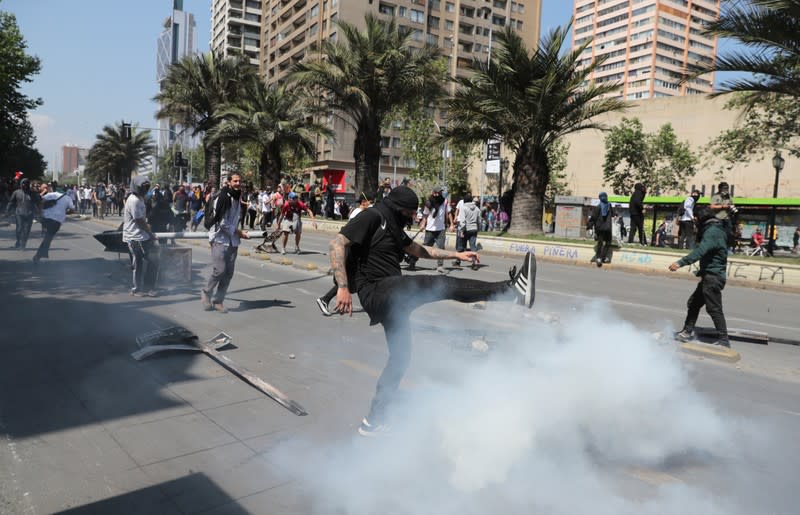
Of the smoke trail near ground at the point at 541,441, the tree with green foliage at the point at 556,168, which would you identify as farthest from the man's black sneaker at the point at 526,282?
the tree with green foliage at the point at 556,168

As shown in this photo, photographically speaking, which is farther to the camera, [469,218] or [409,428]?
[469,218]

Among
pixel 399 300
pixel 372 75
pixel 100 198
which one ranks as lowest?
pixel 399 300

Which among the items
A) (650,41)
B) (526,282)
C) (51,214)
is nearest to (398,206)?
(526,282)

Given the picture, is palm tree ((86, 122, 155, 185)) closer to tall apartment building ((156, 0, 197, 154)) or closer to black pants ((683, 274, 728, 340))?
black pants ((683, 274, 728, 340))

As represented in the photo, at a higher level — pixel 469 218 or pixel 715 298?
pixel 469 218

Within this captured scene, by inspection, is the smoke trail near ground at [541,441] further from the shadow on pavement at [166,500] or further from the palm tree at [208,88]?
the palm tree at [208,88]

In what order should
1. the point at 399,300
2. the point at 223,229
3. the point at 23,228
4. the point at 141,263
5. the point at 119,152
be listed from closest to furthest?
the point at 399,300, the point at 223,229, the point at 141,263, the point at 23,228, the point at 119,152

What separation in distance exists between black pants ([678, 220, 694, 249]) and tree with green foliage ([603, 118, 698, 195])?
82.7ft

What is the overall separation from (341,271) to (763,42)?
14.1 meters

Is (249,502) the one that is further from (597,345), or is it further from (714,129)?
(714,129)

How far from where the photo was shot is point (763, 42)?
13.5 m

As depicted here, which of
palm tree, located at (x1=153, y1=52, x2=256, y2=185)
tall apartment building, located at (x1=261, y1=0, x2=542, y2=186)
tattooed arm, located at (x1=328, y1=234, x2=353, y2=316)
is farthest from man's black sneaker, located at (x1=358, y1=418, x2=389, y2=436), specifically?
tall apartment building, located at (x1=261, y1=0, x2=542, y2=186)

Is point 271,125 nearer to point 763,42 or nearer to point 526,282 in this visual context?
point 763,42

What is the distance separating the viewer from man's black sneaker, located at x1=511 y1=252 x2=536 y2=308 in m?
4.04
